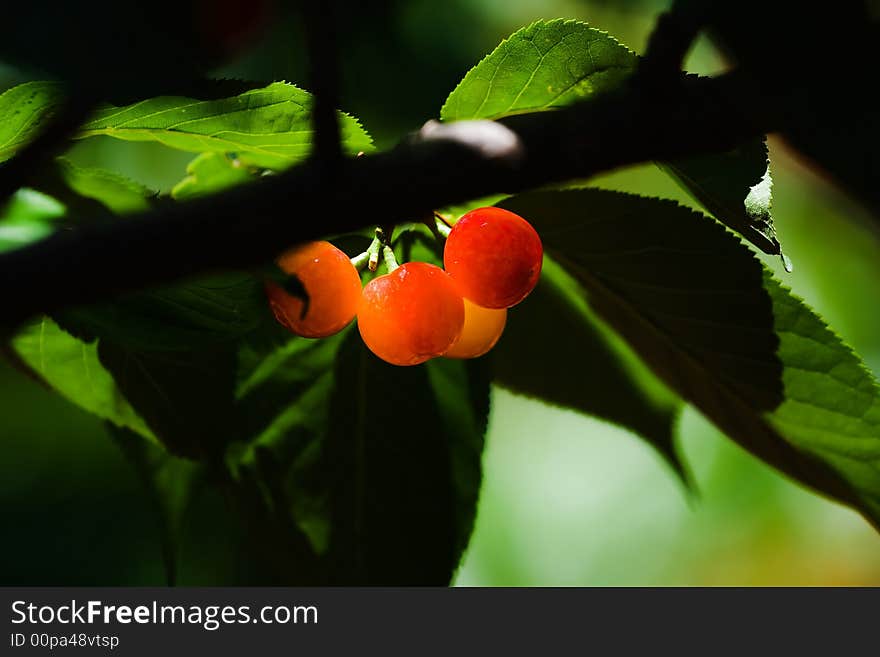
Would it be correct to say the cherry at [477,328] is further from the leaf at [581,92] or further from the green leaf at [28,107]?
the green leaf at [28,107]

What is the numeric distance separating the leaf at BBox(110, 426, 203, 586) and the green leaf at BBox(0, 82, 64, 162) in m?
0.27

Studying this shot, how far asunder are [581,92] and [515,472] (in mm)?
1681

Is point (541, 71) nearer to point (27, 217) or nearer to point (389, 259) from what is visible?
point (389, 259)

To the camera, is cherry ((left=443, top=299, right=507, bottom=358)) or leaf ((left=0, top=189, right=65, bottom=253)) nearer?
leaf ((left=0, top=189, right=65, bottom=253))

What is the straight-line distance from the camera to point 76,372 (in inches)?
25.6

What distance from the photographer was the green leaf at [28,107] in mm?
522

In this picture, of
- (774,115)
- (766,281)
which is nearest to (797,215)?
(766,281)

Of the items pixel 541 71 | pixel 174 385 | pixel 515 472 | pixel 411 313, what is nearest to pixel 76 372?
pixel 174 385

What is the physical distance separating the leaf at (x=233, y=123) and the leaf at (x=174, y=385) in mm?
163

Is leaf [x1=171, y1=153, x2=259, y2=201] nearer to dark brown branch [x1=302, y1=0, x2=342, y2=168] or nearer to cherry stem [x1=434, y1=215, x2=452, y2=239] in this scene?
cherry stem [x1=434, y1=215, x2=452, y2=239]

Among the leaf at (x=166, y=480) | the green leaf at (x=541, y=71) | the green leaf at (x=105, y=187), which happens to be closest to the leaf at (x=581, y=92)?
the green leaf at (x=541, y=71)

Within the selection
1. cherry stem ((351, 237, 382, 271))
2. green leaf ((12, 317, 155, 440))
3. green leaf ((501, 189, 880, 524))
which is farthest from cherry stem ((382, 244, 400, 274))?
green leaf ((12, 317, 155, 440))

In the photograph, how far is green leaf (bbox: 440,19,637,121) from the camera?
1.76ft

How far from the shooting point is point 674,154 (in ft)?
0.93
